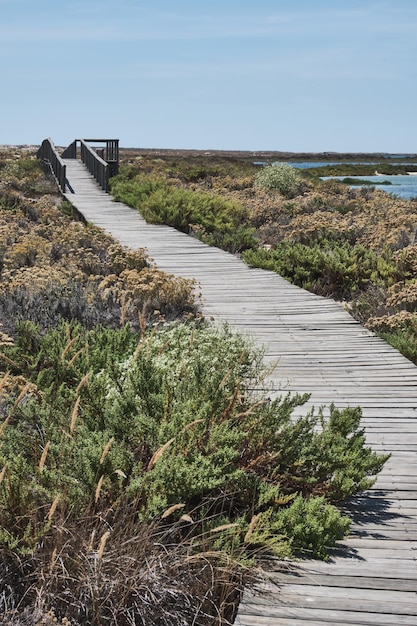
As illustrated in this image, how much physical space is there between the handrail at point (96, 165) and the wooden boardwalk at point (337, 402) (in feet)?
31.8

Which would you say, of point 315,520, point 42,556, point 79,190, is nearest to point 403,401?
point 315,520

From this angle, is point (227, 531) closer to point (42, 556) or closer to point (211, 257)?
point (42, 556)

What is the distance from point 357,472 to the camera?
3820 millimetres

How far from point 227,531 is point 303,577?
1.21ft

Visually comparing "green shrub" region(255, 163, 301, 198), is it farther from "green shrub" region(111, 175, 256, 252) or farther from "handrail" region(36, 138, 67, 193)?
"green shrub" region(111, 175, 256, 252)

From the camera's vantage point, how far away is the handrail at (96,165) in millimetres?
22547

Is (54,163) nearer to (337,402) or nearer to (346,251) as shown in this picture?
(346,251)

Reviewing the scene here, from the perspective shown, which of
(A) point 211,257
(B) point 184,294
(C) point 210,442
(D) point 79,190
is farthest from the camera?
(D) point 79,190

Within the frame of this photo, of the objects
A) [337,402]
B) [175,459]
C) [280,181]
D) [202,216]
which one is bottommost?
[337,402]

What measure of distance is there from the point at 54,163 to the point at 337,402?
901 inches

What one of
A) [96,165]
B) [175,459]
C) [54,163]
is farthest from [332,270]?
[54,163]

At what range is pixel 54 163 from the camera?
26.7 meters

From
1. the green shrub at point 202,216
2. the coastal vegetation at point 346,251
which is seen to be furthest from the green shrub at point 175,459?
the green shrub at point 202,216

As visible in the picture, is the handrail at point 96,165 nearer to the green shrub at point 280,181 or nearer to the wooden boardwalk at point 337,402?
the green shrub at point 280,181
